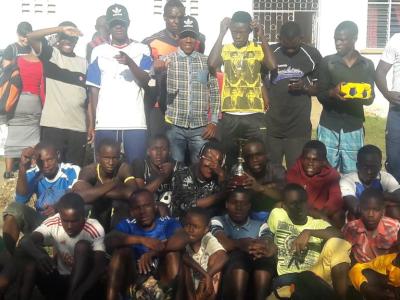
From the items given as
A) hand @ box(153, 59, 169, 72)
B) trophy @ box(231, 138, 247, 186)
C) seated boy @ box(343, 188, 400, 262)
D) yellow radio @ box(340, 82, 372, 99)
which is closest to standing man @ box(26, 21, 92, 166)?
hand @ box(153, 59, 169, 72)

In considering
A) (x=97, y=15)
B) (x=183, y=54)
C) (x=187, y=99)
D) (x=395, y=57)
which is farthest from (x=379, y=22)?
(x=187, y=99)

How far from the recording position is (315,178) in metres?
6.11

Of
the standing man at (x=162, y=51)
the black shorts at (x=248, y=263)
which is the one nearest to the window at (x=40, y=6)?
the standing man at (x=162, y=51)

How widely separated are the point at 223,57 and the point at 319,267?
2484 millimetres

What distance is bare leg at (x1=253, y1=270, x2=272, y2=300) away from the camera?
17.1 feet

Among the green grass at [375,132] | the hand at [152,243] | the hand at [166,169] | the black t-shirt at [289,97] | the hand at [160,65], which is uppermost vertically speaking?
the hand at [160,65]

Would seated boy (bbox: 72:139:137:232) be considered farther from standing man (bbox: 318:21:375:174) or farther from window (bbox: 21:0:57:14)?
window (bbox: 21:0:57:14)

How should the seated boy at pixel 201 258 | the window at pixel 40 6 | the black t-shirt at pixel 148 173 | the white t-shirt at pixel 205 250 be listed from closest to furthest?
the seated boy at pixel 201 258, the white t-shirt at pixel 205 250, the black t-shirt at pixel 148 173, the window at pixel 40 6

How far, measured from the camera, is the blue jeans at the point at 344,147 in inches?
273

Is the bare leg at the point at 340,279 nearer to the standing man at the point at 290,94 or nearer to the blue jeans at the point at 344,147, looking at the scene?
the blue jeans at the point at 344,147

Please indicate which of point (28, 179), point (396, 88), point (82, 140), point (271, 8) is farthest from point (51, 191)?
point (271, 8)

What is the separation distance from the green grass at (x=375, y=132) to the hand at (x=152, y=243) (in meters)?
6.74

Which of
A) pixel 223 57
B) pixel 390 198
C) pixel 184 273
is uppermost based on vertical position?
pixel 223 57

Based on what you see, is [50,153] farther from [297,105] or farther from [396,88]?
[396,88]
